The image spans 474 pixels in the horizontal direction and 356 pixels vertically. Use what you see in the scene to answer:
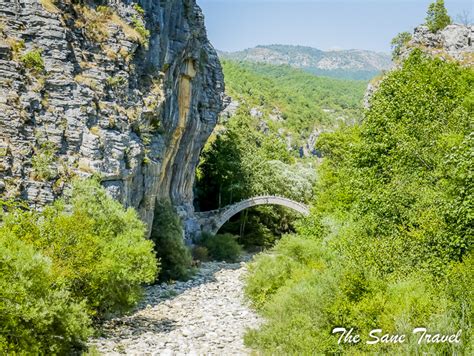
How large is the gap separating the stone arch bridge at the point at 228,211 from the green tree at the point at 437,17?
22645 millimetres

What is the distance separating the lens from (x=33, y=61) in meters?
21.2

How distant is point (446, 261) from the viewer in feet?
50.7

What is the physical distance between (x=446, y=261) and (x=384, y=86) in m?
13.7

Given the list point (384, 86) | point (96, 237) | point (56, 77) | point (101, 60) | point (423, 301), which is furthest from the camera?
point (384, 86)

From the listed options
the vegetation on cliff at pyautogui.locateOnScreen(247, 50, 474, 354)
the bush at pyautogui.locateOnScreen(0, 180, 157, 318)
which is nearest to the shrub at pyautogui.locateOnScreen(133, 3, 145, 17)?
the bush at pyautogui.locateOnScreen(0, 180, 157, 318)

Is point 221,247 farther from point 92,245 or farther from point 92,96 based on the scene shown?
point 92,245

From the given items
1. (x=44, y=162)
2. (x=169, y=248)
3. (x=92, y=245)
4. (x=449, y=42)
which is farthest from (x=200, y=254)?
(x=449, y=42)

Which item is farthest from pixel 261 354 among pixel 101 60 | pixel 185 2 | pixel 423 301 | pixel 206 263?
pixel 185 2

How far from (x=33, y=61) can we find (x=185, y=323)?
1312 centimetres

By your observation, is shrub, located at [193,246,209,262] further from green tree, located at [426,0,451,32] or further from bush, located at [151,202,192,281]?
green tree, located at [426,0,451,32]

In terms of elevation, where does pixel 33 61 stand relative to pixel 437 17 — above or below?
below

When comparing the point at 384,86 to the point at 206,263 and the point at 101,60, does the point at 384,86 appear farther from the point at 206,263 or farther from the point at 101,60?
the point at 206,263

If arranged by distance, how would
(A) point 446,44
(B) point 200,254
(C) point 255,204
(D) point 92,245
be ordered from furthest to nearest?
(A) point 446,44 → (C) point 255,204 → (B) point 200,254 → (D) point 92,245

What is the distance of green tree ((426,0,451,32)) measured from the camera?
48.3 meters
